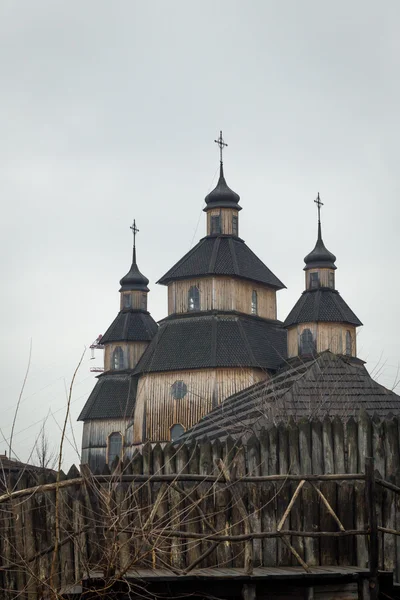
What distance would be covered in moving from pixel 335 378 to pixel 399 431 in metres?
5.99

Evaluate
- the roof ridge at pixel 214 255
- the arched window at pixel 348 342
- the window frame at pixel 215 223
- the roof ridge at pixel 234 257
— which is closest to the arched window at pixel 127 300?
the window frame at pixel 215 223

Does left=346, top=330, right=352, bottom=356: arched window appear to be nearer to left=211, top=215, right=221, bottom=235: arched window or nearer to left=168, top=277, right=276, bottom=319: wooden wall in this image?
left=168, top=277, right=276, bottom=319: wooden wall

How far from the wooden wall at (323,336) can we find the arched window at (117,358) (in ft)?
37.4

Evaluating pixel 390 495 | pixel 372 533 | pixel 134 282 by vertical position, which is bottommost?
pixel 372 533

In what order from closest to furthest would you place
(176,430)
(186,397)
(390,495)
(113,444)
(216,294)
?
(390,495) → (176,430) → (186,397) → (216,294) → (113,444)

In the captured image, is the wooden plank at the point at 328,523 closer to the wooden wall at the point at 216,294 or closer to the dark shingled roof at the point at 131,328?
the wooden wall at the point at 216,294

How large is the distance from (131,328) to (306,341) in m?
12.4

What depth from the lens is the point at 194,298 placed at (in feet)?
151

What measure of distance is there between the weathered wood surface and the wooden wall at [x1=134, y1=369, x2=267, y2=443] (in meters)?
29.9

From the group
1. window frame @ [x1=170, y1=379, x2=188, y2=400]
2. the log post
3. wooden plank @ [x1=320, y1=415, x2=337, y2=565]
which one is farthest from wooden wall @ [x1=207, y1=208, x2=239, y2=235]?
the log post

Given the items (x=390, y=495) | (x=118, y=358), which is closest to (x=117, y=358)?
(x=118, y=358)

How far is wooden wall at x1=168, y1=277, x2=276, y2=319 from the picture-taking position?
45625mm

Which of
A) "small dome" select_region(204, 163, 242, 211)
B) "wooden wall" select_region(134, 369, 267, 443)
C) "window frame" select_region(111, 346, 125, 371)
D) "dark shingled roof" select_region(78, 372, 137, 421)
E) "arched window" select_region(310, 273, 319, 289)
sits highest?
"small dome" select_region(204, 163, 242, 211)

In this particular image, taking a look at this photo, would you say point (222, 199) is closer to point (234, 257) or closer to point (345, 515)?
point (234, 257)
